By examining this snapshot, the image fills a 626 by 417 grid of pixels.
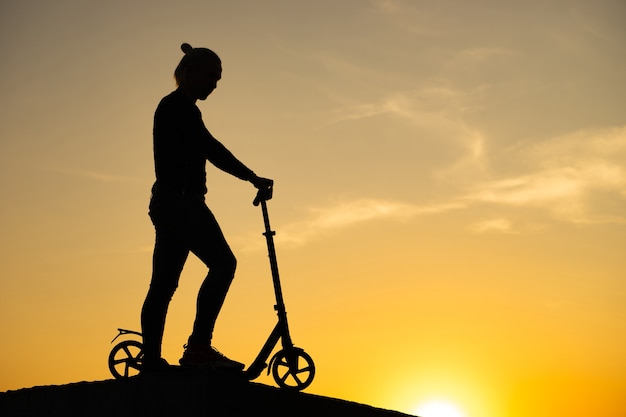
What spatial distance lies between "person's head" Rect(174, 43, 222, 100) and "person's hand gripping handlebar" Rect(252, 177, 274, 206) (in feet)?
3.24

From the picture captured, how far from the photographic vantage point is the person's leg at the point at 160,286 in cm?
773

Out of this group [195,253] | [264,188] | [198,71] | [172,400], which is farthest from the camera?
[264,188]

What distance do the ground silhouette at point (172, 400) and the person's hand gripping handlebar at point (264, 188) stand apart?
191 cm

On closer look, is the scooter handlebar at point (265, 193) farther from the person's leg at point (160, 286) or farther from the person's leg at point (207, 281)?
the person's leg at point (160, 286)

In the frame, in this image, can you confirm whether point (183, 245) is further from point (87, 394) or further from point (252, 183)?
point (87, 394)

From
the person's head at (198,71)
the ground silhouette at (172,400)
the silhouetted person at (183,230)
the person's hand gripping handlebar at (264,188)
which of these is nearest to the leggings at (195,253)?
the silhouetted person at (183,230)

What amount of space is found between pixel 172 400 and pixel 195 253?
1.47 m

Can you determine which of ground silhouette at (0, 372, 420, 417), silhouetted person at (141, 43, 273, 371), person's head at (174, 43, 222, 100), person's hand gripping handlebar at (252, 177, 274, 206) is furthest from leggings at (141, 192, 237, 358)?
person's head at (174, 43, 222, 100)

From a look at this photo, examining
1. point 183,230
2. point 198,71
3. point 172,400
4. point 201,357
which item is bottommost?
point 172,400

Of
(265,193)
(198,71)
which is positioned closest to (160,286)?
(265,193)

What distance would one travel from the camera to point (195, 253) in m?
7.85

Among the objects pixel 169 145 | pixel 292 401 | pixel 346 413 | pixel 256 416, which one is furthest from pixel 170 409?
pixel 169 145

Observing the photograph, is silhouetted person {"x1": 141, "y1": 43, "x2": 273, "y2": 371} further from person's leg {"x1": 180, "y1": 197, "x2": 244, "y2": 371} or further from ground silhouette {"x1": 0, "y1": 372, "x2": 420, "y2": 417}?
ground silhouette {"x1": 0, "y1": 372, "x2": 420, "y2": 417}

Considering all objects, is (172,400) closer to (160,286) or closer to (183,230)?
(160,286)
